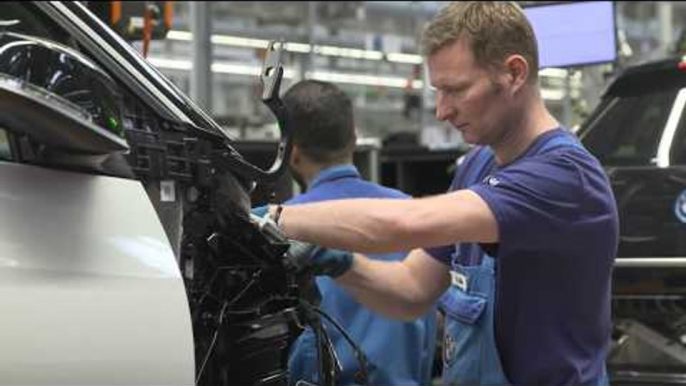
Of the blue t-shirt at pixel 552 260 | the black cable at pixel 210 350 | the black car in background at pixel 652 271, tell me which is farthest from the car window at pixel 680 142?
the black cable at pixel 210 350

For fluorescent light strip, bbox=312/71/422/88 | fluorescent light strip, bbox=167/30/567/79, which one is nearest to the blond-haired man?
fluorescent light strip, bbox=167/30/567/79

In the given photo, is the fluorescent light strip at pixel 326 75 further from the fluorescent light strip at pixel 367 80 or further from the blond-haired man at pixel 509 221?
the blond-haired man at pixel 509 221

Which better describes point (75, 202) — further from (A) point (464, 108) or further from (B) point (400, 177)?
(B) point (400, 177)

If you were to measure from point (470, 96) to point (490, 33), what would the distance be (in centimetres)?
14

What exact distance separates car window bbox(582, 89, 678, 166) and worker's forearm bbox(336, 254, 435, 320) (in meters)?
1.29

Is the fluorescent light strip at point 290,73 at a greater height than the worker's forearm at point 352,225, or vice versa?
the fluorescent light strip at point 290,73

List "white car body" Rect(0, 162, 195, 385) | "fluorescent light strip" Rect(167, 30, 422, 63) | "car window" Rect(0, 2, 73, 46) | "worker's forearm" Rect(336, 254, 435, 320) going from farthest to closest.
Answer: "fluorescent light strip" Rect(167, 30, 422, 63), "worker's forearm" Rect(336, 254, 435, 320), "car window" Rect(0, 2, 73, 46), "white car body" Rect(0, 162, 195, 385)

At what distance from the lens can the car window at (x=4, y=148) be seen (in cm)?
160

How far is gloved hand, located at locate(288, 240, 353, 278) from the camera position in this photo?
2.06m

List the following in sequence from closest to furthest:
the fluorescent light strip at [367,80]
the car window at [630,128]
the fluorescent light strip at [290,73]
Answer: the car window at [630,128]
the fluorescent light strip at [290,73]
the fluorescent light strip at [367,80]

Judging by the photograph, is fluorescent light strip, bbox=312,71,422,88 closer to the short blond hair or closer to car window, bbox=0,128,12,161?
the short blond hair

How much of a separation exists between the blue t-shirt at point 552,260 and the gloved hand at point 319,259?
0.36 m

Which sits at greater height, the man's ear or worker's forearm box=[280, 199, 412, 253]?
the man's ear

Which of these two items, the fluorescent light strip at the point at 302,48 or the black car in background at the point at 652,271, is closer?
the black car in background at the point at 652,271
